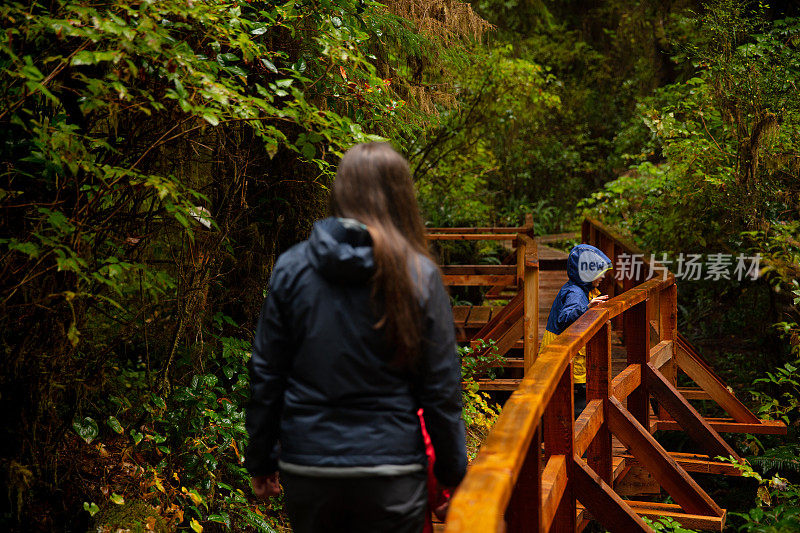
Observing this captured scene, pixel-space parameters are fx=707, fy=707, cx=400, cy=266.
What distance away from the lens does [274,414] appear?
7.59 feet

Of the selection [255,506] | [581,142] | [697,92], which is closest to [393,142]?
[255,506]

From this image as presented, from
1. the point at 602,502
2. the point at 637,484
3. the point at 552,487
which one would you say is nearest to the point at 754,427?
the point at 637,484

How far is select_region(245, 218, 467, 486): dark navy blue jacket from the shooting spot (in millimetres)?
2100

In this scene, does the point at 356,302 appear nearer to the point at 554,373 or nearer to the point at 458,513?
the point at 458,513

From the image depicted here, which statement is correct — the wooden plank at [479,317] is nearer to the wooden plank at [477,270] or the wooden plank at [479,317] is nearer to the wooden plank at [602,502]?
the wooden plank at [477,270]

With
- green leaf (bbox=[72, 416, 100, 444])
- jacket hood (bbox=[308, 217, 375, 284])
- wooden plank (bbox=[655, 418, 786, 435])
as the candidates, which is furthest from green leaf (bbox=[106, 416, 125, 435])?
wooden plank (bbox=[655, 418, 786, 435])

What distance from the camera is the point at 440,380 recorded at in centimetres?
217

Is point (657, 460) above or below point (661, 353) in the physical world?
above

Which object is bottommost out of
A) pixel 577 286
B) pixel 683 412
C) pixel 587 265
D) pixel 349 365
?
pixel 683 412

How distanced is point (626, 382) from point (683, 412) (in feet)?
3.86

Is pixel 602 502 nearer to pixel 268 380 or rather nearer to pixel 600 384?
pixel 600 384

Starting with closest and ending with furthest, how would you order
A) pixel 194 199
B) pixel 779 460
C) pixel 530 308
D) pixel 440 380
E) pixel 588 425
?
pixel 440 380 → pixel 588 425 → pixel 194 199 → pixel 530 308 → pixel 779 460

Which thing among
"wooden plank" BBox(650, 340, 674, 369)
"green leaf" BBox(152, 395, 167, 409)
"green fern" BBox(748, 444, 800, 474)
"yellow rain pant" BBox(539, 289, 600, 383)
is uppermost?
"green leaf" BBox(152, 395, 167, 409)

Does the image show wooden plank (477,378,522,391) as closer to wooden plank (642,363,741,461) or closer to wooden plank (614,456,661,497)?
wooden plank (614,456,661,497)
